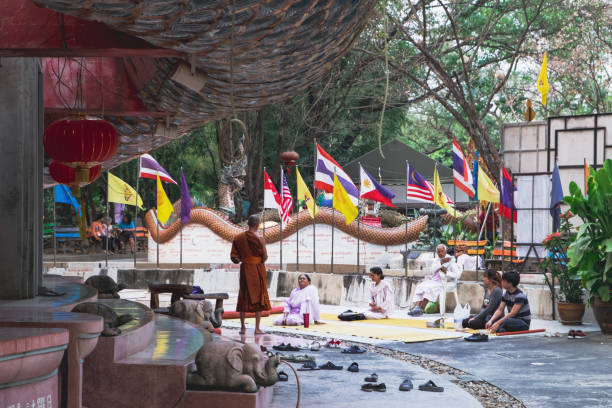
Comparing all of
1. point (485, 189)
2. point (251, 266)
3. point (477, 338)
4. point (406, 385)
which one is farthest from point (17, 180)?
point (485, 189)

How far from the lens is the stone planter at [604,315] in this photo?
38.6 feet

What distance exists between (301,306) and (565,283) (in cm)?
426

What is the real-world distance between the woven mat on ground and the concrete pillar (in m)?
6.04

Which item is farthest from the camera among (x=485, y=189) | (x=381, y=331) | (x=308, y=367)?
(x=485, y=189)

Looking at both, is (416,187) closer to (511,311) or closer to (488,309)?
(488,309)

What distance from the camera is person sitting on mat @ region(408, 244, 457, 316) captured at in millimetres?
14203

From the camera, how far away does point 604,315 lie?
11.8 m

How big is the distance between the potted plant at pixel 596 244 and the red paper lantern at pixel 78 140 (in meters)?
7.74

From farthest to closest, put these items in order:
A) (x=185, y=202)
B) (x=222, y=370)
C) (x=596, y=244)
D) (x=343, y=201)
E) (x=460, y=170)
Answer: (x=185, y=202) → (x=343, y=201) → (x=460, y=170) → (x=596, y=244) → (x=222, y=370)

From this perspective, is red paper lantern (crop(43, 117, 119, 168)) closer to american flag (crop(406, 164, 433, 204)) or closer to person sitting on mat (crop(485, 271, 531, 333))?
person sitting on mat (crop(485, 271, 531, 333))

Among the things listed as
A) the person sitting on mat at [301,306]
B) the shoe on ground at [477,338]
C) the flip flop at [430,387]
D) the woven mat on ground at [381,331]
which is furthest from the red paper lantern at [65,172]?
the shoe on ground at [477,338]

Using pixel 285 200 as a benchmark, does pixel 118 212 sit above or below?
below

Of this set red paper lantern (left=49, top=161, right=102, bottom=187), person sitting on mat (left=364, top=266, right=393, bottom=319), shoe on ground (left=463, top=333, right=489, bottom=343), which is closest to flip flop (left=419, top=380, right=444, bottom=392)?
shoe on ground (left=463, top=333, right=489, bottom=343)

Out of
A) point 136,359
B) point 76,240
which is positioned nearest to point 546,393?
point 136,359
